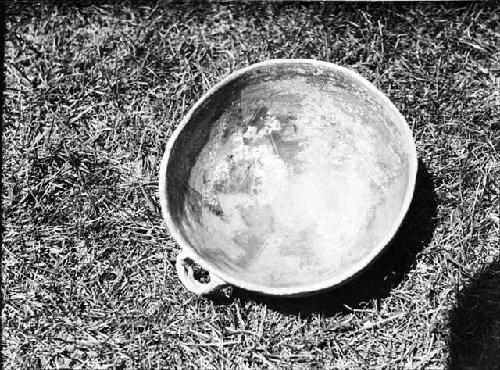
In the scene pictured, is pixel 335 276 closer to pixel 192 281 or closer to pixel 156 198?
pixel 192 281

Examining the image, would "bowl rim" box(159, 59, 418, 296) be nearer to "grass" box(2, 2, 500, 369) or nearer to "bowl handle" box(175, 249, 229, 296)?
"bowl handle" box(175, 249, 229, 296)

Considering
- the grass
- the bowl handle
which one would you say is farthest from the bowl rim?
the grass

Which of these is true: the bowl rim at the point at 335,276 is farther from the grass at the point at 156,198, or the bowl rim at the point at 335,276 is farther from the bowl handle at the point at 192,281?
the grass at the point at 156,198

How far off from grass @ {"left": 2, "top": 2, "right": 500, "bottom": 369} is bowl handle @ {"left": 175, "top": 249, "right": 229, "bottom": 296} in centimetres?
13

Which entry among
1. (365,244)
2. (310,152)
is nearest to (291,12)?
(310,152)

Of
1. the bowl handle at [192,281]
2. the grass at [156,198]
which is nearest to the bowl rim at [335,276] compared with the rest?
the bowl handle at [192,281]

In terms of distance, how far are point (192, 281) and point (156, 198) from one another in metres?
0.36

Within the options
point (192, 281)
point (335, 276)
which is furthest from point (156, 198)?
point (335, 276)

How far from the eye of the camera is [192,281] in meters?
2.27

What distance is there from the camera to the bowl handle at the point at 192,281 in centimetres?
220

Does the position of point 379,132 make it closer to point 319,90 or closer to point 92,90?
point 319,90

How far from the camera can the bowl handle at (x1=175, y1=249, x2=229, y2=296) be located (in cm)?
220

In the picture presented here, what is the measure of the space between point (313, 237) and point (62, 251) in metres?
0.80

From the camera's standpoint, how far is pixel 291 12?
2678 millimetres
